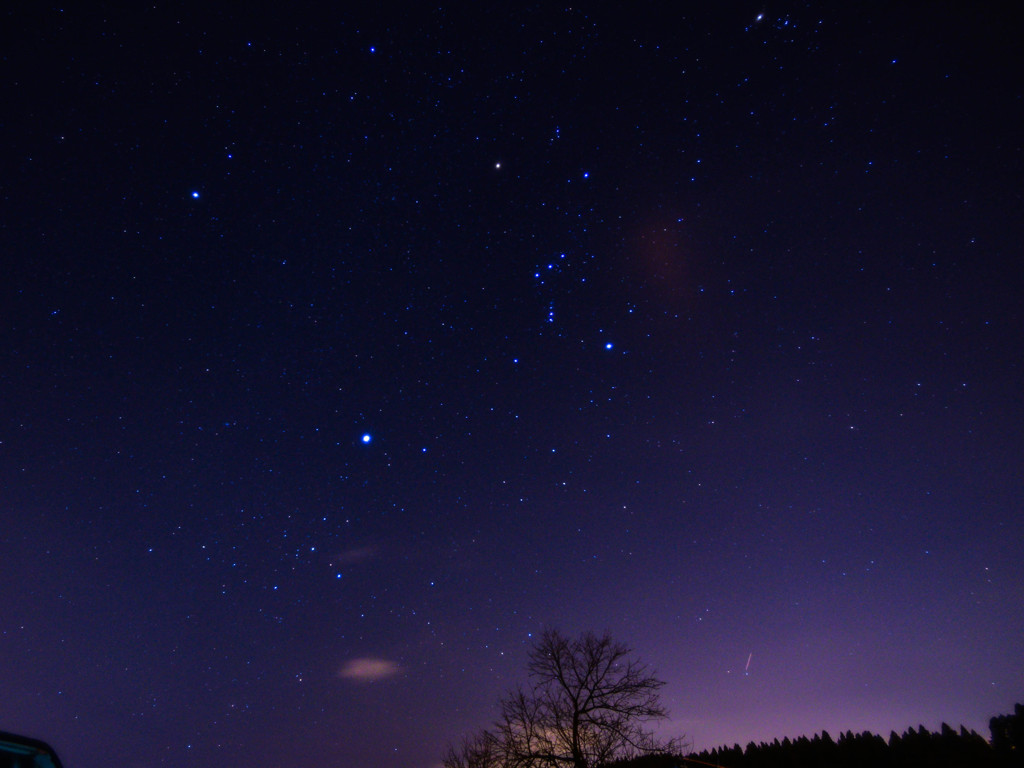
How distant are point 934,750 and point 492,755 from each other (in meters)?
13.6

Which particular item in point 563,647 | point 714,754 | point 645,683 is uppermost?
point 563,647

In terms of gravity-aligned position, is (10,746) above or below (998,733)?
above

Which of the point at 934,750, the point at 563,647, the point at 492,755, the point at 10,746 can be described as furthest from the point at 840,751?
the point at 10,746

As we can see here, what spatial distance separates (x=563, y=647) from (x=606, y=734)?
3190mm

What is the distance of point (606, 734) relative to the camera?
769 inches

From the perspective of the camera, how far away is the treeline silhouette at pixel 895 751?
13.4 m

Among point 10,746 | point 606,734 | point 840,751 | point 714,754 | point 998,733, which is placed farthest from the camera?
point 714,754

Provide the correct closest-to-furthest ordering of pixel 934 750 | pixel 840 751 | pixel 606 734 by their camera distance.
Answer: pixel 934 750
pixel 840 751
pixel 606 734

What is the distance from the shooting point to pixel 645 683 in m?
20.0

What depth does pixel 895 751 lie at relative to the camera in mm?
15695

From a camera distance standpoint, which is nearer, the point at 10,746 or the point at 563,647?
the point at 10,746

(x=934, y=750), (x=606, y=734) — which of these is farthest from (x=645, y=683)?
(x=934, y=750)

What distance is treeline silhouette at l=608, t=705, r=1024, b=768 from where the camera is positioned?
13.4 metres

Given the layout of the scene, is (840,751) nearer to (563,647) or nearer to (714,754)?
(714,754)
